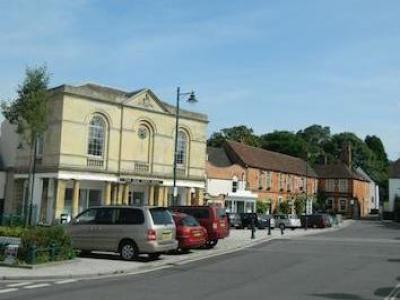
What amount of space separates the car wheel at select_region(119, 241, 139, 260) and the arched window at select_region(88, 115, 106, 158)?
22.8m

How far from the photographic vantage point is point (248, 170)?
7212cm

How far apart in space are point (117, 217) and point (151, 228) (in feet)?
4.80

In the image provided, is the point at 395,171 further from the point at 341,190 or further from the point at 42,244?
the point at 42,244

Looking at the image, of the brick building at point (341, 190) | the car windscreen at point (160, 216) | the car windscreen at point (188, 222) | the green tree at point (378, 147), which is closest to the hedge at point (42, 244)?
the car windscreen at point (160, 216)

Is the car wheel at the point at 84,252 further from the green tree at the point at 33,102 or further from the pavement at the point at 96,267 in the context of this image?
the green tree at the point at 33,102

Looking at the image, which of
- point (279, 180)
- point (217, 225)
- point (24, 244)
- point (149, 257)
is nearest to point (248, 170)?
point (279, 180)

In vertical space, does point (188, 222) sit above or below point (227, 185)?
below

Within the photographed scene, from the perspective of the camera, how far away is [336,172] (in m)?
101

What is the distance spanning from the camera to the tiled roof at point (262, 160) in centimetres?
7319

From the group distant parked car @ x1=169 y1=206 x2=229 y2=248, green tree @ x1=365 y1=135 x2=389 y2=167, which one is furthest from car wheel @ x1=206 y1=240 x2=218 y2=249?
green tree @ x1=365 y1=135 x2=389 y2=167

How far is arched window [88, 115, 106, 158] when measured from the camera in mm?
43500

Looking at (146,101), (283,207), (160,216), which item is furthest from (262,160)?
(160,216)

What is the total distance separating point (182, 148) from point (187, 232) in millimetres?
26608

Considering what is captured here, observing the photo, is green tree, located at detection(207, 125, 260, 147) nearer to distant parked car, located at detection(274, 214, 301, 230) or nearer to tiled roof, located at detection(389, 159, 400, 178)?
tiled roof, located at detection(389, 159, 400, 178)
